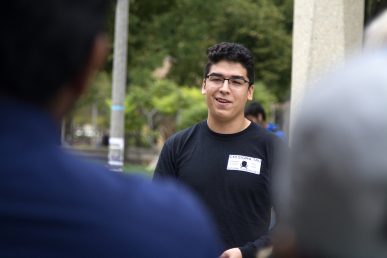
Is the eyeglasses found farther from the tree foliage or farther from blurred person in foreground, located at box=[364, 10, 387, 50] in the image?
the tree foliage

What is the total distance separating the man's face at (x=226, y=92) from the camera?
13.8 feet

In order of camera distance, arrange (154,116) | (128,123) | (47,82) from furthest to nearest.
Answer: (154,116) < (128,123) < (47,82)

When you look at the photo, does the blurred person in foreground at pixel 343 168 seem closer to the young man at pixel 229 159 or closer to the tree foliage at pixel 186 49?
the young man at pixel 229 159

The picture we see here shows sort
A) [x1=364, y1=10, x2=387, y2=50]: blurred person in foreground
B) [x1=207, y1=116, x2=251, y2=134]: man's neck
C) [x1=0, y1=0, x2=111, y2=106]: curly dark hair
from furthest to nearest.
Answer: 1. [x1=207, y1=116, x2=251, y2=134]: man's neck
2. [x1=364, y1=10, x2=387, y2=50]: blurred person in foreground
3. [x1=0, y1=0, x2=111, y2=106]: curly dark hair

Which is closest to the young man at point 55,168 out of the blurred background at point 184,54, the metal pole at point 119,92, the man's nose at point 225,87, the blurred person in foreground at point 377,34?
the blurred person in foreground at point 377,34

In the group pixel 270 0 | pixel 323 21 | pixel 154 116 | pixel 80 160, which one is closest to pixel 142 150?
pixel 154 116

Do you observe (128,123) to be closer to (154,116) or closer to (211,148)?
(154,116)

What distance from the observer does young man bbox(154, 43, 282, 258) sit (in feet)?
12.8

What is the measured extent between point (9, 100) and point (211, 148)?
9.09 feet

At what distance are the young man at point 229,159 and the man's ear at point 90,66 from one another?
2.31 metres

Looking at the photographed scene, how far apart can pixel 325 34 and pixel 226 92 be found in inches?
75.3

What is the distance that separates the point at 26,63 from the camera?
4.30 ft

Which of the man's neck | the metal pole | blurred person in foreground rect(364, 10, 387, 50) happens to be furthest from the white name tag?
the metal pole

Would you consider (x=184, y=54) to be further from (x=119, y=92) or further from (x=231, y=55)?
(x=231, y=55)
